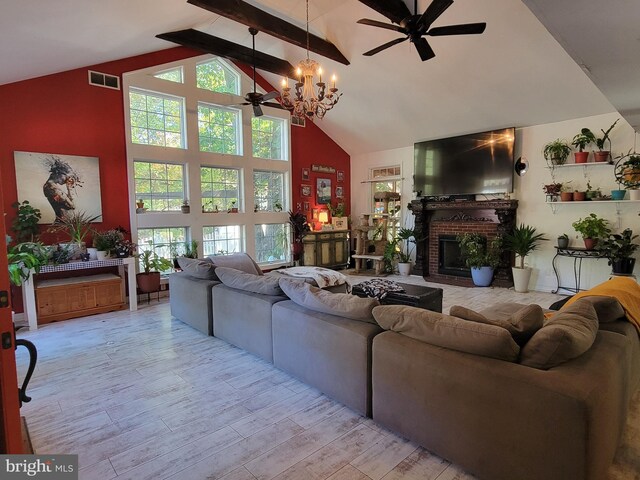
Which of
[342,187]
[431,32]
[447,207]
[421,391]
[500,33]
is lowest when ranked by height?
[421,391]

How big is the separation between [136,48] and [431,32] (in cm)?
420

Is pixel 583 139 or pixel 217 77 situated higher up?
pixel 217 77

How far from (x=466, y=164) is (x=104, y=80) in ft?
20.3

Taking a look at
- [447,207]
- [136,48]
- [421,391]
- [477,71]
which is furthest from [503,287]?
[136,48]

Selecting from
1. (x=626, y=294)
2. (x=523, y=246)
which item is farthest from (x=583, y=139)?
(x=626, y=294)

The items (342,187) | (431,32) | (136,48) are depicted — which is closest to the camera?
(431,32)

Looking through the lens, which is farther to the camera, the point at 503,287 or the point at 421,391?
the point at 503,287

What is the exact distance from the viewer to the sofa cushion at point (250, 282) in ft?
10.2

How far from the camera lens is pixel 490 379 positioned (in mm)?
1662

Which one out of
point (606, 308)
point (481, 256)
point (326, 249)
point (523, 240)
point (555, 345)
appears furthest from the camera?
point (326, 249)

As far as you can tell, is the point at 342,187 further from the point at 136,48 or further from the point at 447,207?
the point at 136,48

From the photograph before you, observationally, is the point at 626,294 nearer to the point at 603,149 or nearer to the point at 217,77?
the point at 603,149

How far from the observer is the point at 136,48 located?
200 inches

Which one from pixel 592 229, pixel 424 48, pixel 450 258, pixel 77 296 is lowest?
pixel 77 296
